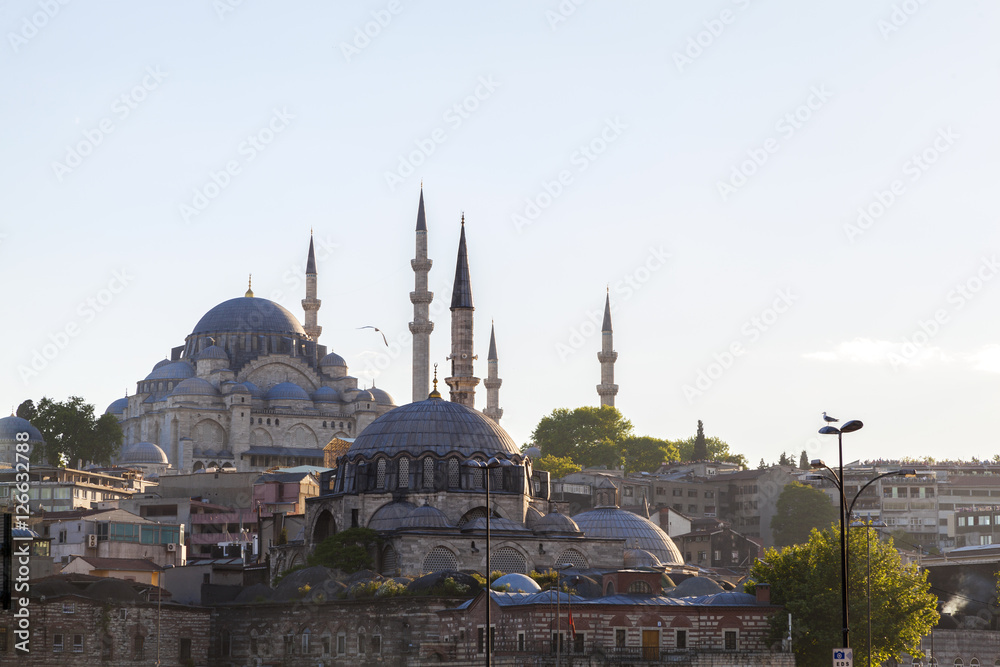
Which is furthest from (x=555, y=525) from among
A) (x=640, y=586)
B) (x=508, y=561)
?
(x=640, y=586)

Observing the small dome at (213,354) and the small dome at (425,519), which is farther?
the small dome at (213,354)

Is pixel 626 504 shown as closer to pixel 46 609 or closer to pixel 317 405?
pixel 317 405

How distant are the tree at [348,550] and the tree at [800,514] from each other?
3630 cm

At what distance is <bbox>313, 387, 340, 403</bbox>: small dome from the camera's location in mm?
104500

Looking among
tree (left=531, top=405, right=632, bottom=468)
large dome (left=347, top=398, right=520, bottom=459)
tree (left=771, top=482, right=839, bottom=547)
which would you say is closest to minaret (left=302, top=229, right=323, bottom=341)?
tree (left=531, top=405, right=632, bottom=468)

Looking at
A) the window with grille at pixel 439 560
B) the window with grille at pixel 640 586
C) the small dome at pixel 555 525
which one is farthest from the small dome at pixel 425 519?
the window with grille at pixel 640 586

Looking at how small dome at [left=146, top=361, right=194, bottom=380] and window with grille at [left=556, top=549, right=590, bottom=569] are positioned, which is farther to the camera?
A: small dome at [left=146, top=361, right=194, bottom=380]

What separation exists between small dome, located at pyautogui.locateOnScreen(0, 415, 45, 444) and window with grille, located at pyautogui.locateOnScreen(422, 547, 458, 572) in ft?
131

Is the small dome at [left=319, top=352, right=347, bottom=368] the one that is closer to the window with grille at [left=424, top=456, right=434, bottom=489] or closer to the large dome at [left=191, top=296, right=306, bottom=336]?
the large dome at [left=191, top=296, right=306, bottom=336]

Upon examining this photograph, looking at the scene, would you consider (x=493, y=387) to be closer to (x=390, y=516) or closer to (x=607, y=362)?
(x=607, y=362)

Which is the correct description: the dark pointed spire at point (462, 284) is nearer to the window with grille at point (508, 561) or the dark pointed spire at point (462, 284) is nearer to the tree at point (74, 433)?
the window with grille at point (508, 561)

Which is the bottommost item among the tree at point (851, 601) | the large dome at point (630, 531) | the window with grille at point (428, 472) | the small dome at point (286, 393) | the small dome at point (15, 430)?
the tree at point (851, 601)

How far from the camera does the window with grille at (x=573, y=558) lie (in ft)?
196

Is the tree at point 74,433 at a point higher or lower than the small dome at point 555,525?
higher
